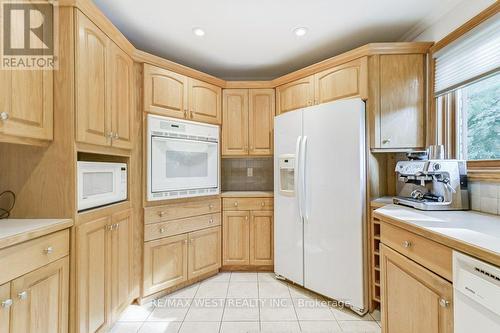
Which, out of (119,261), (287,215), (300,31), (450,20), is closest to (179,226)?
(119,261)

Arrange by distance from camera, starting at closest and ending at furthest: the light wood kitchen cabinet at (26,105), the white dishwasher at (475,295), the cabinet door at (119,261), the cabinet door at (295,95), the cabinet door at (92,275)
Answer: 1. the white dishwasher at (475,295)
2. the light wood kitchen cabinet at (26,105)
3. the cabinet door at (92,275)
4. the cabinet door at (119,261)
5. the cabinet door at (295,95)

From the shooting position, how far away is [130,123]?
6.30 feet

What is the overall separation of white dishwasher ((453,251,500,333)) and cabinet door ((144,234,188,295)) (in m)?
2.02

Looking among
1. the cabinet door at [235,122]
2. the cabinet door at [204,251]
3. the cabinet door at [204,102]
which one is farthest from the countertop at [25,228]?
the cabinet door at [235,122]

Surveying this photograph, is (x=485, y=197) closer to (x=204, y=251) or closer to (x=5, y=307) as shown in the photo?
(x=204, y=251)

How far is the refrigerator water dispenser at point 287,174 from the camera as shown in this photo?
235cm

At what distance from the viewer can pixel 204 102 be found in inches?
97.9

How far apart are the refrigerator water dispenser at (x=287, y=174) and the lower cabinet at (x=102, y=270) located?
147 centimetres

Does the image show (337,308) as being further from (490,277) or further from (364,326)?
(490,277)

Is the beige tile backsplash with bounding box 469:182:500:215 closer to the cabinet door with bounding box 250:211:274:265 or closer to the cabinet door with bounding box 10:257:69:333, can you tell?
the cabinet door with bounding box 250:211:274:265

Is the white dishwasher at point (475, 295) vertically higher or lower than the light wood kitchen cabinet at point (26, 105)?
lower

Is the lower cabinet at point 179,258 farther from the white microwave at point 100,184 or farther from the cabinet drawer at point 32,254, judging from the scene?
the cabinet drawer at point 32,254

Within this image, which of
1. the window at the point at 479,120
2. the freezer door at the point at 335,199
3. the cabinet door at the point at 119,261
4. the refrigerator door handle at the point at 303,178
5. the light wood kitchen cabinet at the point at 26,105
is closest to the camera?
the light wood kitchen cabinet at the point at 26,105

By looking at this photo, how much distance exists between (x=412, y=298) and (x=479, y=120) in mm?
1369
